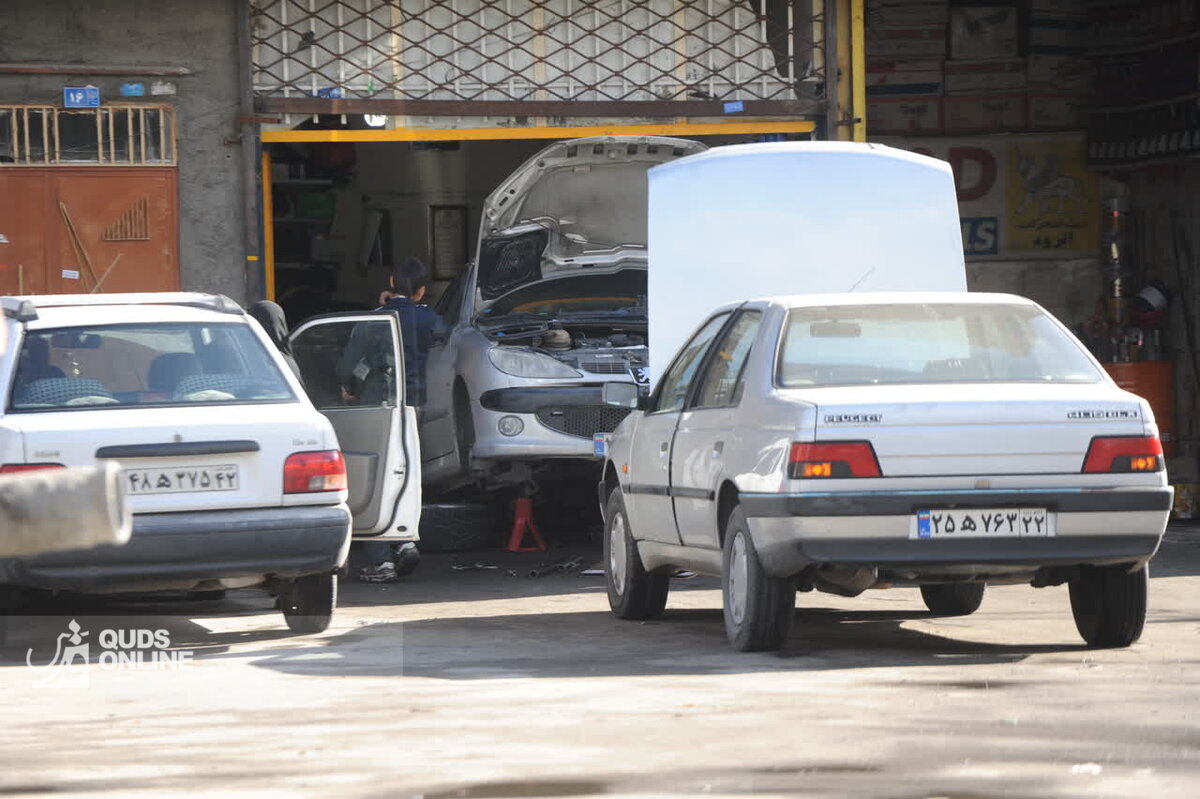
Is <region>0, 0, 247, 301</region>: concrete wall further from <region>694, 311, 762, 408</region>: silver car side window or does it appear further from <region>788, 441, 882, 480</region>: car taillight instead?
<region>788, 441, 882, 480</region>: car taillight

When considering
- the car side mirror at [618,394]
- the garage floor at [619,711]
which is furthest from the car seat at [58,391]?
the car side mirror at [618,394]

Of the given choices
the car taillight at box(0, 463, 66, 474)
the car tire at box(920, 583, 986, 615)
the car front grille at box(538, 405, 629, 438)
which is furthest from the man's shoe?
the car taillight at box(0, 463, 66, 474)

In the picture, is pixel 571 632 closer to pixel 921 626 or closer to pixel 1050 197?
pixel 921 626

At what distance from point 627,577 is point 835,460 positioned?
8.40 ft

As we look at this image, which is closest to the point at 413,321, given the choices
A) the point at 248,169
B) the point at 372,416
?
the point at 248,169

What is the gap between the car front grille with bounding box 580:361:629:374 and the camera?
1386 centimetres

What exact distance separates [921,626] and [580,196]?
6.22 metres

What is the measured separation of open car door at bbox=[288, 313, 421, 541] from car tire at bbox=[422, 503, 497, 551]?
3.42m

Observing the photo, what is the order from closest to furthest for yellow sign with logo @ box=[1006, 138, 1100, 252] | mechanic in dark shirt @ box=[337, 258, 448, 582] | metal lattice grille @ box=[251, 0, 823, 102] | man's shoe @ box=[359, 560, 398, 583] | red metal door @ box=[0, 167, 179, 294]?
mechanic in dark shirt @ box=[337, 258, 448, 582], man's shoe @ box=[359, 560, 398, 583], red metal door @ box=[0, 167, 179, 294], metal lattice grille @ box=[251, 0, 823, 102], yellow sign with logo @ box=[1006, 138, 1100, 252]

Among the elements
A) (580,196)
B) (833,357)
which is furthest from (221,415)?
(580,196)

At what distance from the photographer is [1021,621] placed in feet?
32.5

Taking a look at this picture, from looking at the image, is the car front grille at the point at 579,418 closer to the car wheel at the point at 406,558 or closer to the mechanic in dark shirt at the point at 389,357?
the mechanic in dark shirt at the point at 389,357

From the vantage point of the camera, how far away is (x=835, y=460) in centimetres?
775

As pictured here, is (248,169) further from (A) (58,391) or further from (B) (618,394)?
(A) (58,391)
